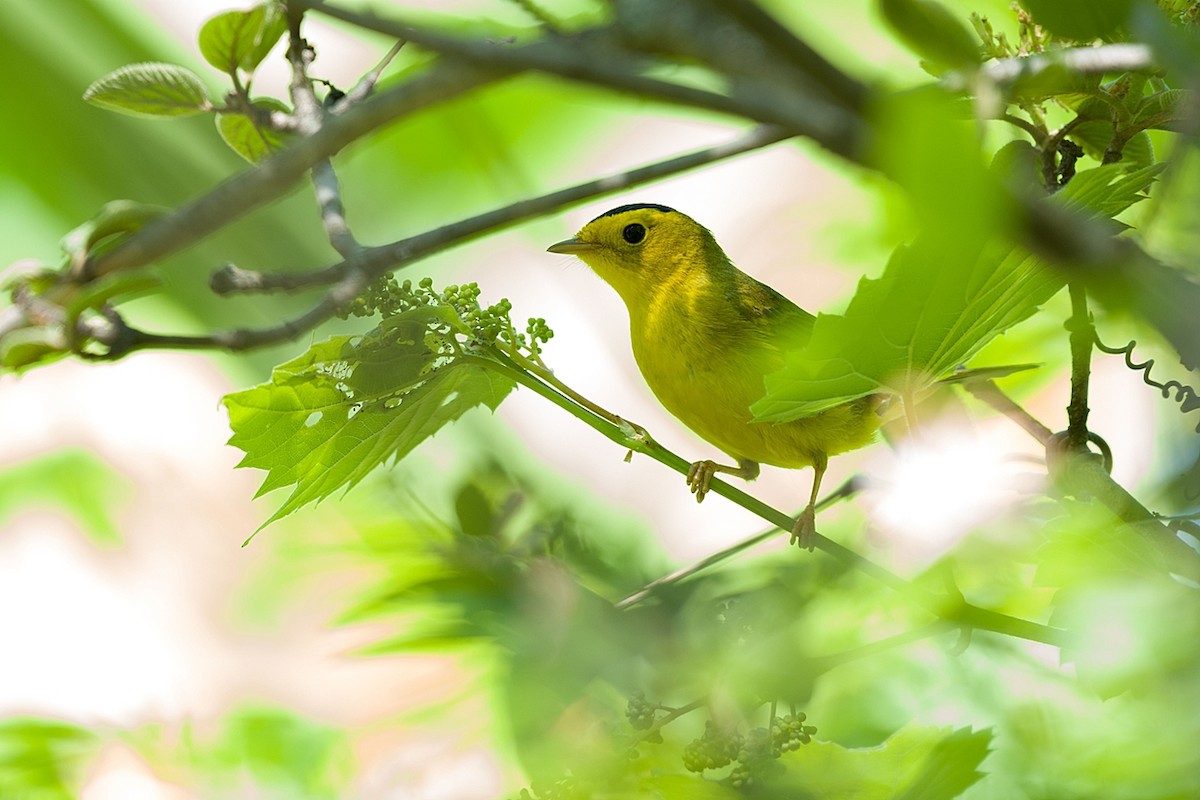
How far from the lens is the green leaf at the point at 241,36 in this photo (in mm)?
370

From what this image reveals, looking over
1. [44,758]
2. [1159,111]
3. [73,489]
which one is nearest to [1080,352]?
[1159,111]

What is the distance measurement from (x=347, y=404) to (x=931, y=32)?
0.23 metres

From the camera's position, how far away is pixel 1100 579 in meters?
0.21

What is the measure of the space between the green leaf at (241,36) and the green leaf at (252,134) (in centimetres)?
2

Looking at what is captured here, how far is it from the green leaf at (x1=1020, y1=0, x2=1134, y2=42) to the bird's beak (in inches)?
27.1

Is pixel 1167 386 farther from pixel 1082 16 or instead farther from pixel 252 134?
pixel 252 134

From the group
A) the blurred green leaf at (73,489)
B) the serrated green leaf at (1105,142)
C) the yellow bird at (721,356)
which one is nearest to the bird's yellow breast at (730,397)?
the yellow bird at (721,356)

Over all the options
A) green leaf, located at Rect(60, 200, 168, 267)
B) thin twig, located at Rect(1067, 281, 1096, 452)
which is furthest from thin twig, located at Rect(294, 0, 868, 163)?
thin twig, located at Rect(1067, 281, 1096, 452)

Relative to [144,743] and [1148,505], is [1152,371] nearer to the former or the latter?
[1148,505]

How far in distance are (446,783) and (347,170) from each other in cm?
93

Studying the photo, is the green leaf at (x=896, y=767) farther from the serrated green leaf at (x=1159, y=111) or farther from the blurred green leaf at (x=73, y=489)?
the blurred green leaf at (x=73, y=489)

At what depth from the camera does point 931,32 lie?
0.84 feet

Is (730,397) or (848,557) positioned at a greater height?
(730,397)

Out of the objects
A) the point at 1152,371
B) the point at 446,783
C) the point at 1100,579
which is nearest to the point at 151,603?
the point at 446,783
